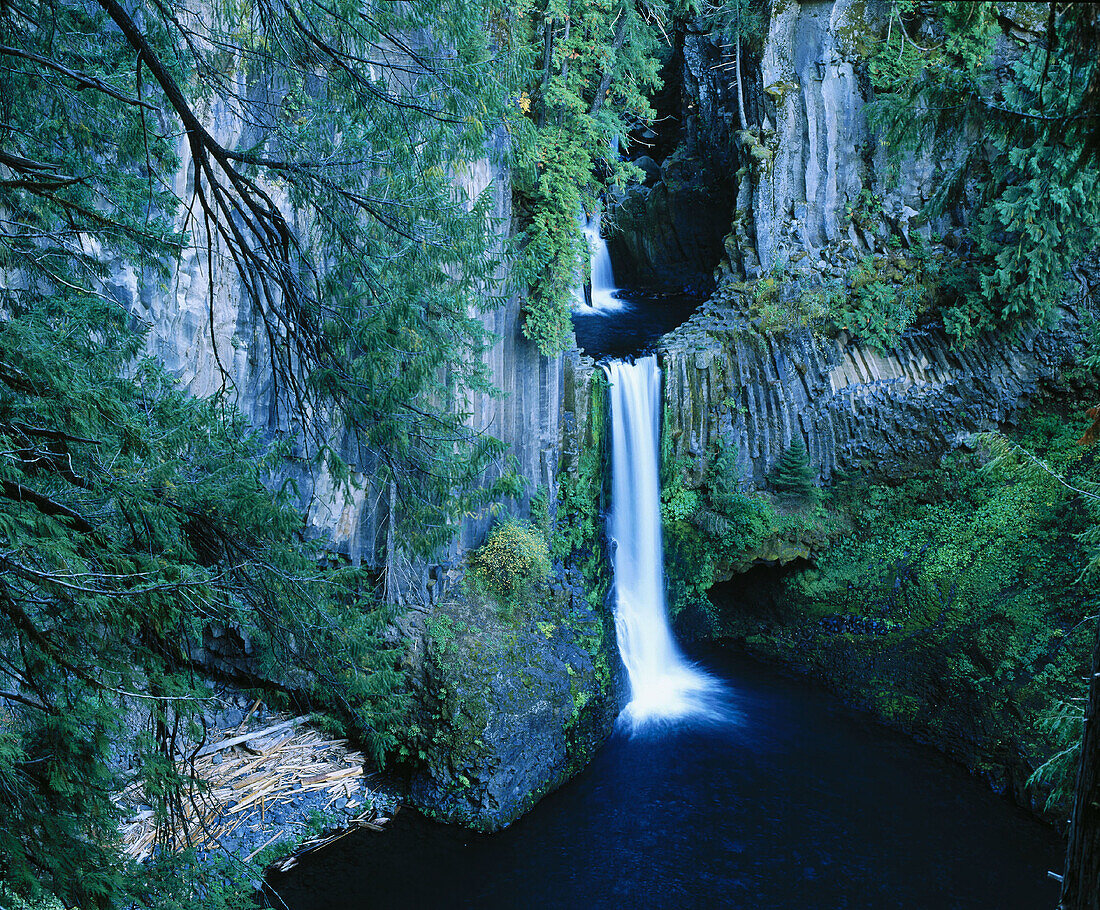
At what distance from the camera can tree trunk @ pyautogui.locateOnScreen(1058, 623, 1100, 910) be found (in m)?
2.74

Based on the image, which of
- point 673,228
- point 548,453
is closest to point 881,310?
point 548,453

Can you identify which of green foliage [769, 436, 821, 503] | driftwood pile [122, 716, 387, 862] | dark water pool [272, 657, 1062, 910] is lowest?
dark water pool [272, 657, 1062, 910]

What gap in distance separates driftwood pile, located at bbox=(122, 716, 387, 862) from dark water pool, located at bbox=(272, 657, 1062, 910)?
63cm

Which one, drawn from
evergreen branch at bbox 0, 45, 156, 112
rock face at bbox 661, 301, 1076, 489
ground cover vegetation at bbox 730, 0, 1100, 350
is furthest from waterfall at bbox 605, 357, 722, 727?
evergreen branch at bbox 0, 45, 156, 112

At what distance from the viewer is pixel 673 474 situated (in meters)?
13.3

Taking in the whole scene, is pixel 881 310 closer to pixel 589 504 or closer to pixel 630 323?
pixel 630 323

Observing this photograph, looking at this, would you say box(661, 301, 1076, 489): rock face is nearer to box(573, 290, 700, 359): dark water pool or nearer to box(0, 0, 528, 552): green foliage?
box(573, 290, 700, 359): dark water pool

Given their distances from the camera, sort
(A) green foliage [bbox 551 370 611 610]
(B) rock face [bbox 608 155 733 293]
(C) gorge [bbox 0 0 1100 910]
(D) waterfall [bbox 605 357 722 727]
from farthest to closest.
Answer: (B) rock face [bbox 608 155 733 293]
(D) waterfall [bbox 605 357 722 727]
(A) green foliage [bbox 551 370 611 610]
(C) gorge [bbox 0 0 1100 910]

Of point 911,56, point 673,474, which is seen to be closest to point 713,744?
point 673,474

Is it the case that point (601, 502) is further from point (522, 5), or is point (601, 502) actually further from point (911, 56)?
point (911, 56)

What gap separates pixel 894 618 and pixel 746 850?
500cm

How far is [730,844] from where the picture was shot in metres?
8.76

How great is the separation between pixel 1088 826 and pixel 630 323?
44.9ft

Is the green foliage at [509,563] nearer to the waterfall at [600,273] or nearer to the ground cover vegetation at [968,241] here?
the ground cover vegetation at [968,241]
